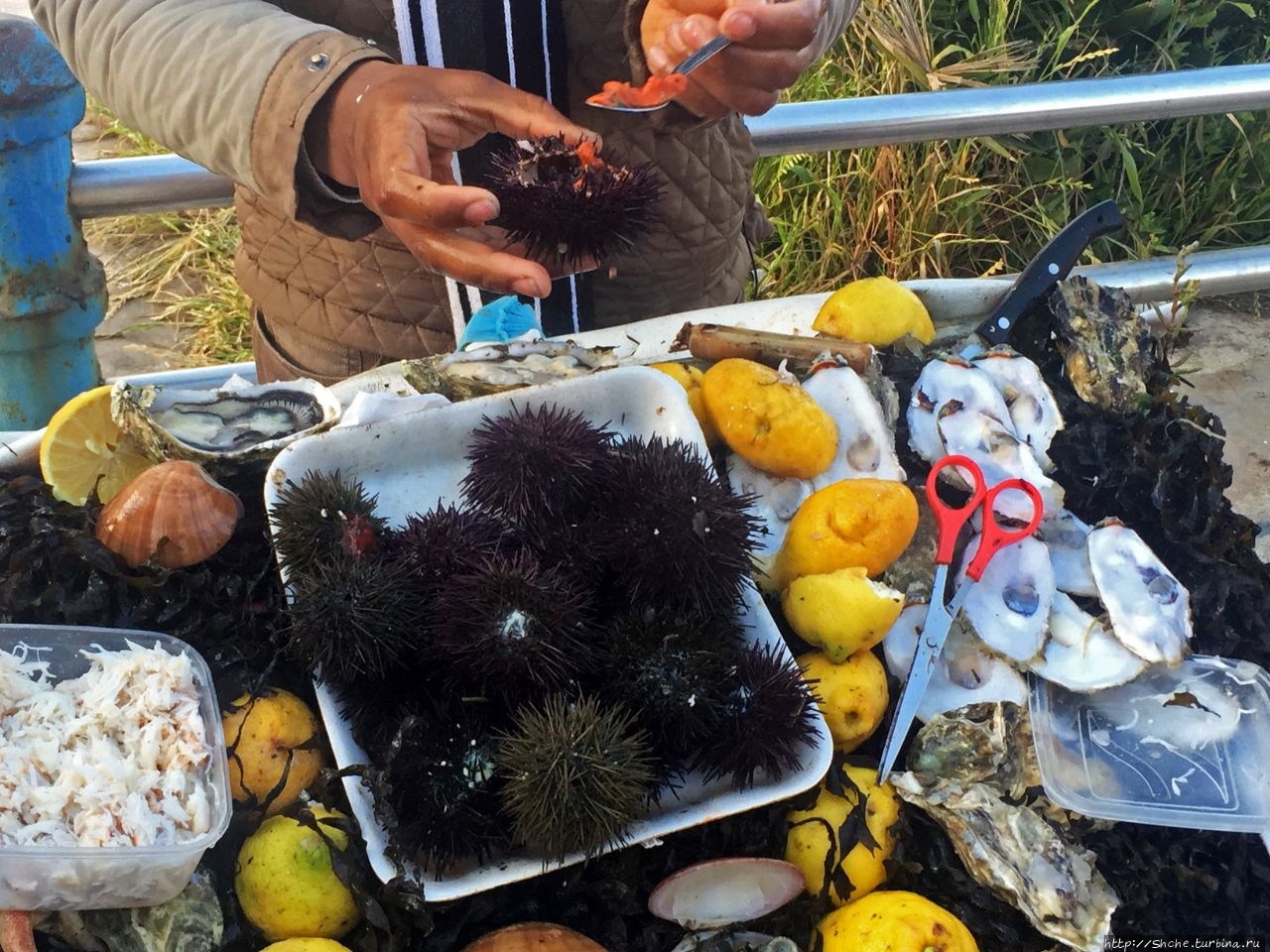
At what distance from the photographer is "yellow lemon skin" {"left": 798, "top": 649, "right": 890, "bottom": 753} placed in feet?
3.65

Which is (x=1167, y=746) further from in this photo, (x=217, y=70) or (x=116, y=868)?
(x=217, y=70)

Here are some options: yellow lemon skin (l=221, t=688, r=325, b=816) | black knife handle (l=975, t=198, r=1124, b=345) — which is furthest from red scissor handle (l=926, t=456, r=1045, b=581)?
yellow lemon skin (l=221, t=688, r=325, b=816)

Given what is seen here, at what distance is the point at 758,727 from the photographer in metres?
0.99

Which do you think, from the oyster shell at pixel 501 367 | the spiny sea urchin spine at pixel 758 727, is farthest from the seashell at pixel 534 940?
the oyster shell at pixel 501 367

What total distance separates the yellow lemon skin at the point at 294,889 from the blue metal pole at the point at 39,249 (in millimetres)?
1562

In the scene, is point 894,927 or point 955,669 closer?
point 894,927

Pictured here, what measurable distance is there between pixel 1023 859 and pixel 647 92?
934mm

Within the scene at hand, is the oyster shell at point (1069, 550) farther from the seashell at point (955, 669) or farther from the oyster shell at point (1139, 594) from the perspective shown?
the seashell at point (955, 669)

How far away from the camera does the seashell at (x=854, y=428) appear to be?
4.31ft

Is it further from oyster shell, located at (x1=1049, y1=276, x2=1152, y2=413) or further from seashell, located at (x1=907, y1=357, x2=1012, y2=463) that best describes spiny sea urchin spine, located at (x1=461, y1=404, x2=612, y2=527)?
oyster shell, located at (x1=1049, y1=276, x2=1152, y2=413)

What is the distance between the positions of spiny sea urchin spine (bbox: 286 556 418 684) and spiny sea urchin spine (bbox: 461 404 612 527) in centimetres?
14

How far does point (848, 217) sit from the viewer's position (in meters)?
3.79


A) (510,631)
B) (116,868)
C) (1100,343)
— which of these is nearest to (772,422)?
(510,631)

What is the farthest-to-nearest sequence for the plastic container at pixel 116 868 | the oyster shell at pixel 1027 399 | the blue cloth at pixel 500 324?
1. the blue cloth at pixel 500 324
2. the oyster shell at pixel 1027 399
3. the plastic container at pixel 116 868
